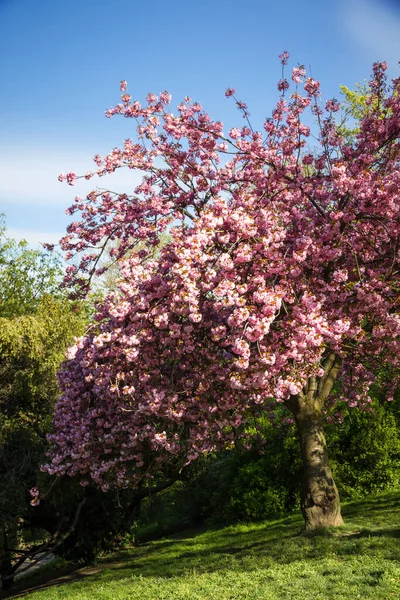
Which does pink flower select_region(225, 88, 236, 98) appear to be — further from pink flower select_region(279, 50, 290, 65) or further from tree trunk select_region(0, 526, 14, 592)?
tree trunk select_region(0, 526, 14, 592)

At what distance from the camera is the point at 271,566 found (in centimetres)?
953

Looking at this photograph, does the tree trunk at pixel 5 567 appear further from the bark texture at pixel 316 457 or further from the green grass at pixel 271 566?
the bark texture at pixel 316 457

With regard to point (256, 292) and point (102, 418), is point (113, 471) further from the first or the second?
point (256, 292)

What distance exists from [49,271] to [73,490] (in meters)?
24.5

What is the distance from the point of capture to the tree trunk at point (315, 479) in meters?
11.4

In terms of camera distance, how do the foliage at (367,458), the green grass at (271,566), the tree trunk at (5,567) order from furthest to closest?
the foliage at (367,458) < the tree trunk at (5,567) < the green grass at (271,566)

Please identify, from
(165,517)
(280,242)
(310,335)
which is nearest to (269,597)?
(310,335)

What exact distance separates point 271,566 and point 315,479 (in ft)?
7.97

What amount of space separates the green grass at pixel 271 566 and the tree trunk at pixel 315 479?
0.41m

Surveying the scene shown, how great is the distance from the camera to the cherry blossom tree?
887cm

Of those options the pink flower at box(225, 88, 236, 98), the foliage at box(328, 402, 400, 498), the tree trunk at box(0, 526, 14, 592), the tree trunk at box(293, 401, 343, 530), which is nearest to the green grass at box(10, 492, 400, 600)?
the tree trunk at box(293, 401, 343, 530)

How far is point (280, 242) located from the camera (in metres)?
9.41

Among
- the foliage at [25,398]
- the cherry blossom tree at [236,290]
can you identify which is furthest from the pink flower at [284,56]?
the foliage at [25,398]

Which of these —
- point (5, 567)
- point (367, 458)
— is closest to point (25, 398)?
point (5, 567)
